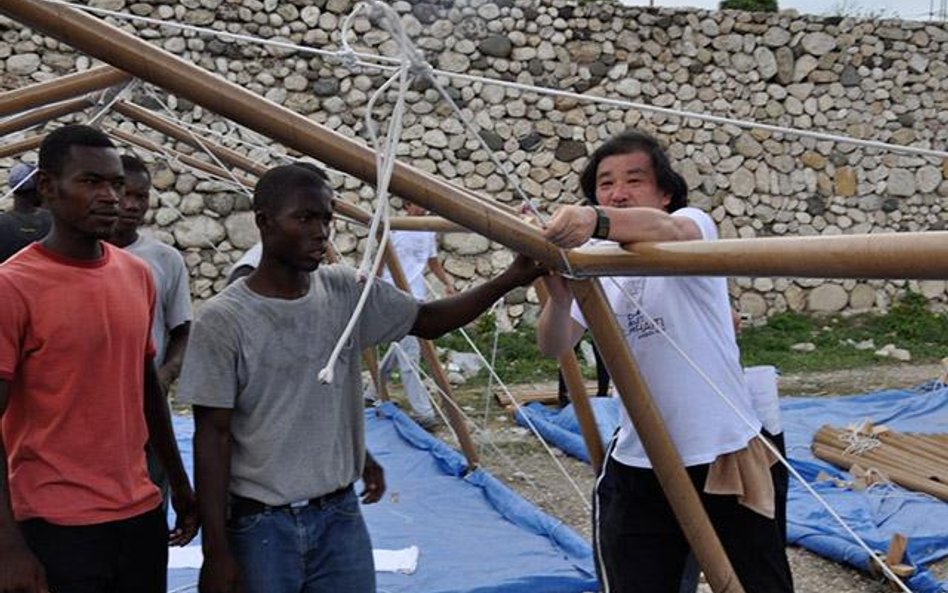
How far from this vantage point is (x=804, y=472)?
5.25m

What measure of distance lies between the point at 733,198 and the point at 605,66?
6.13 ft

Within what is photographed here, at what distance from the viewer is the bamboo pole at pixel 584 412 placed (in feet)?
8.75

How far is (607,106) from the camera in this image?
9.12 m

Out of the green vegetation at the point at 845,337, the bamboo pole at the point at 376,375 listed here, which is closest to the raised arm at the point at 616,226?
the bamboo pole at the point at 376,375

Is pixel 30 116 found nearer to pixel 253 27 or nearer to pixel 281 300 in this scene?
pixel 281 300

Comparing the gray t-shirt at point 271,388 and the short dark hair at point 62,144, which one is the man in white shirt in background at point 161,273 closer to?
the short dark hair at point 62,144

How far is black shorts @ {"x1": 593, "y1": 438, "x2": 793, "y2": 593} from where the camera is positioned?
84.9 inches

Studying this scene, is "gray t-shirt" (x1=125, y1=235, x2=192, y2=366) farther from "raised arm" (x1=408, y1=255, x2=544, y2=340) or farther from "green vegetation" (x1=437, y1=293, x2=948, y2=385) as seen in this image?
"green vegetation" (x1=437, y1=293, x2=948, y2=385)

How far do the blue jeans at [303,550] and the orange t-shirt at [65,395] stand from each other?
0.31 m

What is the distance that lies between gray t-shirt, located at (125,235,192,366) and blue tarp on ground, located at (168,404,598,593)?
1.01 metres

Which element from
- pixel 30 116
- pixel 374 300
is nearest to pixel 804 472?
pixel 374 300

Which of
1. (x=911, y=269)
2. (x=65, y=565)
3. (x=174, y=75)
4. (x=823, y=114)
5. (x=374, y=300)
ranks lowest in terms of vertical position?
(x=65, y=565)

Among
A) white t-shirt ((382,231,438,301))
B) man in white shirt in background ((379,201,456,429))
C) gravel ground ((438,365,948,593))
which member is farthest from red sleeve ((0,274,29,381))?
white t-shirt ((382,231,438,301))

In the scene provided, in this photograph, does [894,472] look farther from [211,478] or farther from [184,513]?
[211,478]
